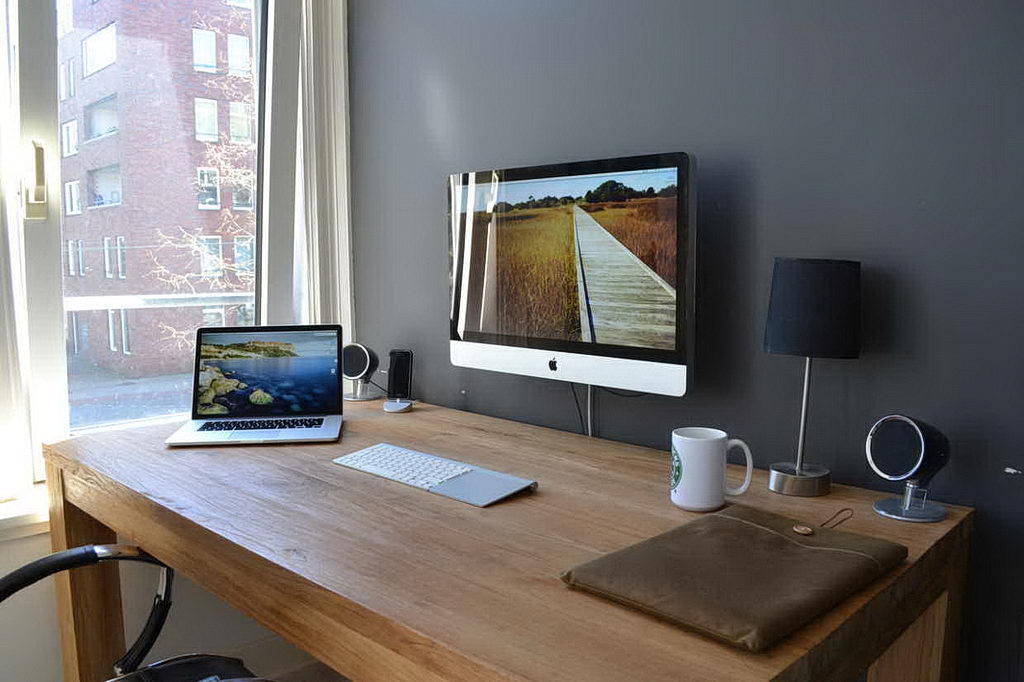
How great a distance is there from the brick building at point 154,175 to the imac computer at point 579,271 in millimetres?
839

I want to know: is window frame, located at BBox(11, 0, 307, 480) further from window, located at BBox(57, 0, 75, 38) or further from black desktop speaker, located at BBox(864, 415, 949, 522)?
black desktop speaker, located at BBox(864, 415, 949, 522)

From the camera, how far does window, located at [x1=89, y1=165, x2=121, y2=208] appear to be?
216 centimetres

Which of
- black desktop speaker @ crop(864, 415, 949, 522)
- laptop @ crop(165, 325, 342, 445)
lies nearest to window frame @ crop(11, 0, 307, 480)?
laptop @ crop(165, 325, 342, 445)

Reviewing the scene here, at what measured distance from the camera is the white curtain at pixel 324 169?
251cm

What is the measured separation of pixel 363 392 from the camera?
238 centimetres

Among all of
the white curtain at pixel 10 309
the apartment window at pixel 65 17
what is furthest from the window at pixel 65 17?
the white curtain at pixel 10 309

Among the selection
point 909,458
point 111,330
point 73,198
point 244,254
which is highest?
point 73,198

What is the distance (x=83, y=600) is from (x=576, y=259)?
1425 mm

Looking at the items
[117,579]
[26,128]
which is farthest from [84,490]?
[26,128]

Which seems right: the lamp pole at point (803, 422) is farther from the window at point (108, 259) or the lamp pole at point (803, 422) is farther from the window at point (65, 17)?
the window at point (65, 17)

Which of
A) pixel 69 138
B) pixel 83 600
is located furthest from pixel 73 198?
pixel 83 600

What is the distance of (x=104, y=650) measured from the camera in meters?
1.92

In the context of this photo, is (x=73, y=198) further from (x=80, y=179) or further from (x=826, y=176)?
(x=826, y=176)

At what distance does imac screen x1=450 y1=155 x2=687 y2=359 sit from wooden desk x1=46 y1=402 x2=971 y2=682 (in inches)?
10.5
